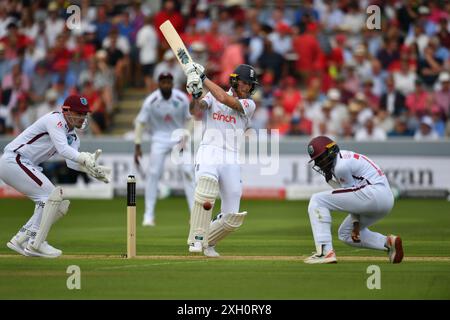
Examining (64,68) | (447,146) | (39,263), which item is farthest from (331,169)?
(64,68)

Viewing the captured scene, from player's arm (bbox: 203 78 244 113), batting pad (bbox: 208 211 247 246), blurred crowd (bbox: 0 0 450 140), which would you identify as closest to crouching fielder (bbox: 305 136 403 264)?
batting pad (bbox: 208 211 247 246)

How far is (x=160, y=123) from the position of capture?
56.7ft

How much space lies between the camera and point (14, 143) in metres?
12.0

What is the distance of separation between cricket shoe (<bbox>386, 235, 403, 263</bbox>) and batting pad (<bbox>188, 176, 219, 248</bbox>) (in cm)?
195

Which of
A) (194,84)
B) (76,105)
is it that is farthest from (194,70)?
(76,105)

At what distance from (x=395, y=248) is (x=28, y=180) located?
13.4 ft

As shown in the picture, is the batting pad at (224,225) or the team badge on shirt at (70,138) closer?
the batting pad at (224,225)

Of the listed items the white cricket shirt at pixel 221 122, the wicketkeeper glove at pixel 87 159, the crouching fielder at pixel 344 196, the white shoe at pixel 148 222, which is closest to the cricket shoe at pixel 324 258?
the crouching fielder at pixel 344 196

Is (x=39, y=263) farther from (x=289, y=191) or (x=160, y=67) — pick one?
(x=160, y=67)

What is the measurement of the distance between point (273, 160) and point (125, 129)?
15.9 feet

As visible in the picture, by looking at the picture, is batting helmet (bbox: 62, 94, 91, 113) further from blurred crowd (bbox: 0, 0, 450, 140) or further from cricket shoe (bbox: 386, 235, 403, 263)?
blurred crowd (bbox: 0, 0, 450, 140)

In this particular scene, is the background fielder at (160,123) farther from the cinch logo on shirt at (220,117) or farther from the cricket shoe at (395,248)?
the cricket shoe at (395,248)

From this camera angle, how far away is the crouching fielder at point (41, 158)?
11.5 meters

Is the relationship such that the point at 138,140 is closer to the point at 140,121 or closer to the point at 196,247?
the point at 140,121
